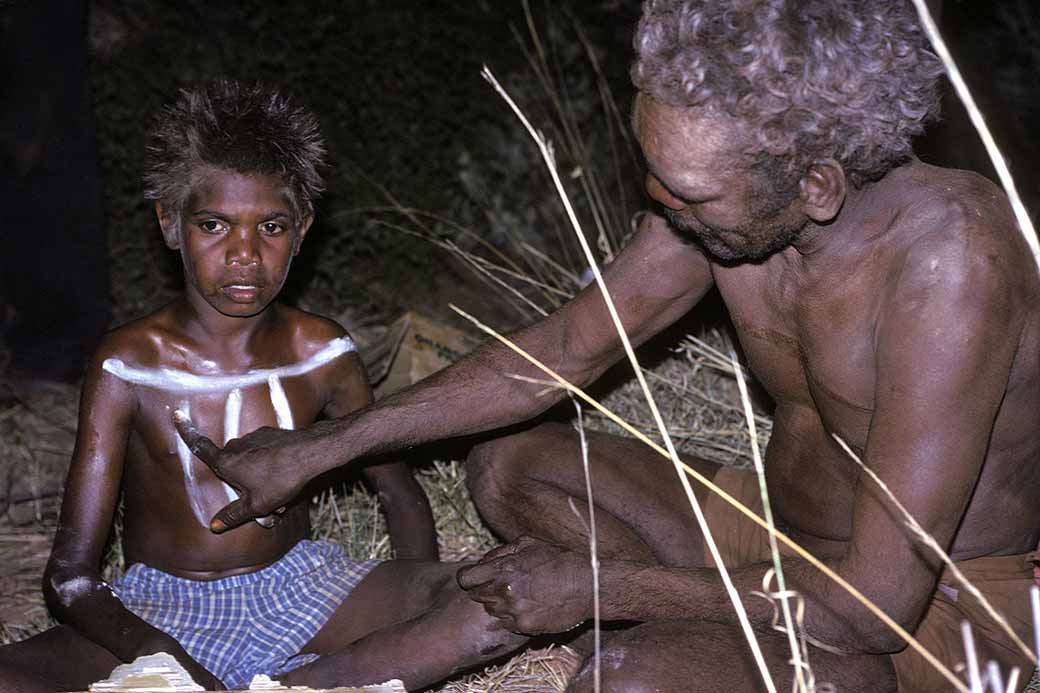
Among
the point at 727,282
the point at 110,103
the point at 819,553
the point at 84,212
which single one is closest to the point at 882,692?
the point at 819,553

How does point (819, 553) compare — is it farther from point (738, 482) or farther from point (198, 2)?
point (198, 2)

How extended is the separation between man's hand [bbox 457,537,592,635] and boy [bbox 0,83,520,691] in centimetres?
31

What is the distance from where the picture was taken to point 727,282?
2725 millimetres

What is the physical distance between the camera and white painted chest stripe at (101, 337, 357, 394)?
2.89 meters

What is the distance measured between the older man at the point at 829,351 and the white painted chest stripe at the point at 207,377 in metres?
0.18

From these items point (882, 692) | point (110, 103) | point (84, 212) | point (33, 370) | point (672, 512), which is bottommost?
point (882, 692)

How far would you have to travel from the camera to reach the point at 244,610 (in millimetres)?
2914

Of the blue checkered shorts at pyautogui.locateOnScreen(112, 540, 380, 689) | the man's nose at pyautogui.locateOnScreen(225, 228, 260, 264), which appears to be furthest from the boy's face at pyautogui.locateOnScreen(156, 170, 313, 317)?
the blue checkered shorts at pyautogui.locateOnScreen(112, 540, 380, 689)

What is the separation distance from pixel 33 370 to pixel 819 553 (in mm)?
3177

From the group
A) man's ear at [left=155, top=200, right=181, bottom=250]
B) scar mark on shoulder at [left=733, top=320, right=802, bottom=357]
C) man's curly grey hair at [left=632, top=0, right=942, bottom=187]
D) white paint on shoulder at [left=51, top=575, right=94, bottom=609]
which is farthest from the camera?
man's ear at [left=155, top=200, right=181, bottom=250]

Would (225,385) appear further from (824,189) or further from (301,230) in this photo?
(824,189)

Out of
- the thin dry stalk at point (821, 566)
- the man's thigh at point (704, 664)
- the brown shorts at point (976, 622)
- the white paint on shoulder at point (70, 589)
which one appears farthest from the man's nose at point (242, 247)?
the brown shorts at point (976, 622)

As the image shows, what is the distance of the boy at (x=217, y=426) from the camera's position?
2.82m

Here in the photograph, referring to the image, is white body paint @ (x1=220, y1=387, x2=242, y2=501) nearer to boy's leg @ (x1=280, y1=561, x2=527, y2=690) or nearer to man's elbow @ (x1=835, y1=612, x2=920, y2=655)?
boy's leg @ (x1=280, y1=561, x2=527, y2=690)
